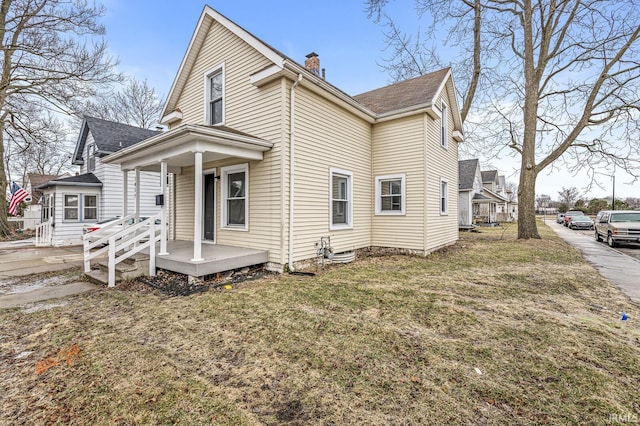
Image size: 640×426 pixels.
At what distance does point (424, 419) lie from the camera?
2049 mm

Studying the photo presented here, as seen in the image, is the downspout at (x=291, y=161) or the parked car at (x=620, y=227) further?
the parked car at (x=620, y=227)

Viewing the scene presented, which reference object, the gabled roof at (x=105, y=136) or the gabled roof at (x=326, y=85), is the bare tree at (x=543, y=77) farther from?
the gabled roof at (x=105, y=136)

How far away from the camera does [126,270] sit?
19.8 ft

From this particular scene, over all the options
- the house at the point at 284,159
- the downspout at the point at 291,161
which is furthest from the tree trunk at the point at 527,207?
the downspout at the point at 291,161

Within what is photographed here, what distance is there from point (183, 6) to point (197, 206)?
10208mm

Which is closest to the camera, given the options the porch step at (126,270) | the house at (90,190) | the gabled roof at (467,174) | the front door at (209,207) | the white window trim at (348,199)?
the porch step at (126,270)

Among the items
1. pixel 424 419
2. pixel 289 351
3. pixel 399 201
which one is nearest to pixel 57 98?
pixel 399 201

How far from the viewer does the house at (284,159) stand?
21.2 ft

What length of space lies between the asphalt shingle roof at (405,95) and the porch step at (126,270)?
26.9ft

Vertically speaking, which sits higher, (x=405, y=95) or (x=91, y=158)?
(x=405, y=95)

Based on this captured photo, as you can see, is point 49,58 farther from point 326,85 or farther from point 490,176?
point 490,176

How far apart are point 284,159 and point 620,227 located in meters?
15.5

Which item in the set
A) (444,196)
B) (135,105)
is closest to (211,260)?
(444,196)

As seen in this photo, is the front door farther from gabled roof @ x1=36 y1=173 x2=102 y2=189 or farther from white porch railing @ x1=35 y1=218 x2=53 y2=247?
white porch railing @ x1=35 y1=218 x2=53 y2=247
